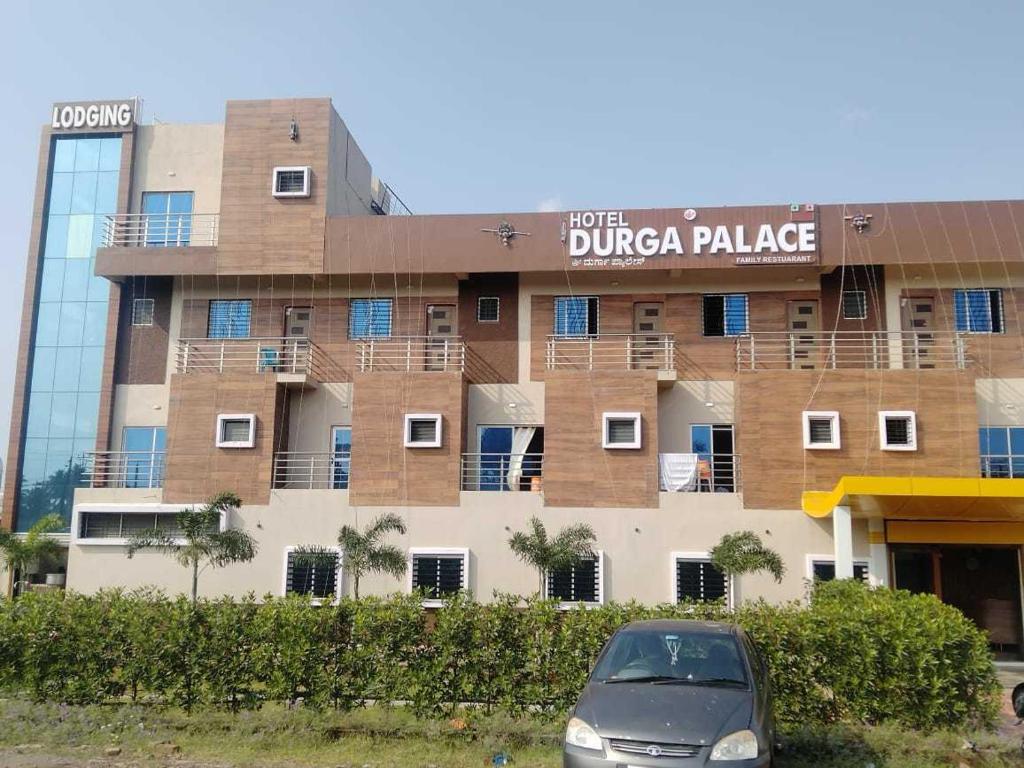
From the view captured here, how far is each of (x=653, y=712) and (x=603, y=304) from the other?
1602 cm

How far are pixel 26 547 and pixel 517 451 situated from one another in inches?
481

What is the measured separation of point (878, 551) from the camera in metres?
17.9

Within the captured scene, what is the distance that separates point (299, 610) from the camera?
33.2 ft

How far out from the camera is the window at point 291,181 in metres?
22.5

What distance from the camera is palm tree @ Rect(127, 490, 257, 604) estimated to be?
17.8 m

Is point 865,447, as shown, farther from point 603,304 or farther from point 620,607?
point 620,607

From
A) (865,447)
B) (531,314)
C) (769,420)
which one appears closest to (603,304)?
(531,314)

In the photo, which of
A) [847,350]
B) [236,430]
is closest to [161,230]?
[236,430]

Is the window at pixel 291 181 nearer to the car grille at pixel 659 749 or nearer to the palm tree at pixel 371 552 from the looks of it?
the palm tree at pixel 371 552

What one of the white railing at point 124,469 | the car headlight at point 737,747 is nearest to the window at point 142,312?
the white railing at point 124,469

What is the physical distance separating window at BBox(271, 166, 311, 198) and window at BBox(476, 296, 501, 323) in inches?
200

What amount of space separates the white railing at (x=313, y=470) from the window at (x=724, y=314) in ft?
30.6

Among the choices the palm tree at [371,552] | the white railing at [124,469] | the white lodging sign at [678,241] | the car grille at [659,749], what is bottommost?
the car grille at [659,749]

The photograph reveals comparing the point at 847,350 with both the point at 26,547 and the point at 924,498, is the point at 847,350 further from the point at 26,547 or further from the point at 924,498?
the point at 26,547
